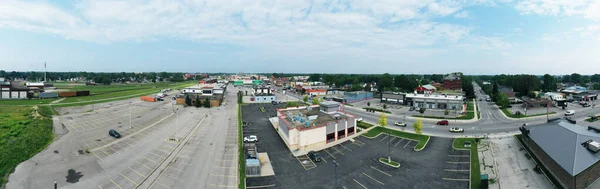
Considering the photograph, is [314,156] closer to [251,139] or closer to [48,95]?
[251,139]

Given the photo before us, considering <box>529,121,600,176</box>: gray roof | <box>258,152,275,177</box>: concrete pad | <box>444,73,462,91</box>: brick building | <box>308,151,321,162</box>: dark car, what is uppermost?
<box>444,73,462,91</box>: brick building

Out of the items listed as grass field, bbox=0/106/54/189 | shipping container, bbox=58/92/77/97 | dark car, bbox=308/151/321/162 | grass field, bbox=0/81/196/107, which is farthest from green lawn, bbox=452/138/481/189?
shipping container, bbox=58/92/77/97

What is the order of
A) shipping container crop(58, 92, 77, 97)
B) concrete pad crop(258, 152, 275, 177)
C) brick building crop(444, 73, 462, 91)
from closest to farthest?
1. concrete pad crop(258, 152, 275, 177)
2. shipping container crop(58, 92, 77, 97)
3. brick building crop(444, 73, 462, 91)

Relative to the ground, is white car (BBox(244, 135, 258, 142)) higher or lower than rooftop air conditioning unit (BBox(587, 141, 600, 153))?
lower

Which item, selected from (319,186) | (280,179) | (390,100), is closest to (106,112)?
(280,179)

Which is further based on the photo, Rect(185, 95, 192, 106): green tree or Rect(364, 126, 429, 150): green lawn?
Rect(185, 95, 192, 106): green tree

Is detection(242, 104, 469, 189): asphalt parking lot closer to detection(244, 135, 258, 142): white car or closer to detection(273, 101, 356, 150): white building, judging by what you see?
detection(244, 135, 258, 142): white car

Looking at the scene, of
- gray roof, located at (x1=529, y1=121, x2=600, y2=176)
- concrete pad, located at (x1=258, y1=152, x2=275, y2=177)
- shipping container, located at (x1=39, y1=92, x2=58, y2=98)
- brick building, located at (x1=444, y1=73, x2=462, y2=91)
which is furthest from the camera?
brick building, located at (x1=444, y1=73, x2=462, y2=91)
